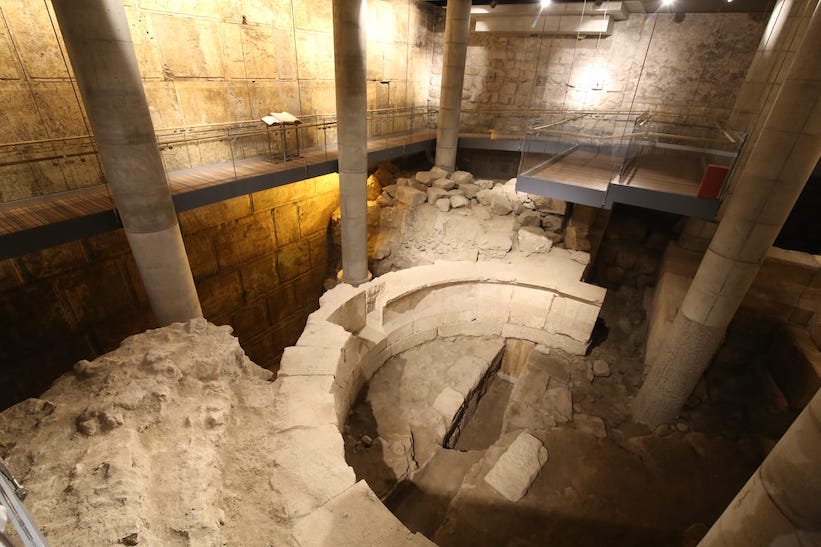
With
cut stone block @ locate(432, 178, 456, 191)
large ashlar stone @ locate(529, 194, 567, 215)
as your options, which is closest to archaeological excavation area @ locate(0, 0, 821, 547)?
large ashlar stone @ locate(529, 194, 567, 215)

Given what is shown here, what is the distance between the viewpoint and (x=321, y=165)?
26.3ft

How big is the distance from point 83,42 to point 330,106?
6.51 metres

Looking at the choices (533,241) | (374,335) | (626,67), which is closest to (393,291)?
(374,335)

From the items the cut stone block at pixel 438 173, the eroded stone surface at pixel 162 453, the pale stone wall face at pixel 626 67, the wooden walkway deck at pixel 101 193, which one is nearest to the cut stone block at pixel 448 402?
the eroded stone surface at pixel 162 453

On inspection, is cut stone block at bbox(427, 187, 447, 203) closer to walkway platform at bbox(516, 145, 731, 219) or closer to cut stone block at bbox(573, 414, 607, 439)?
walkway platform at bbox(516, 145, 731, 219)

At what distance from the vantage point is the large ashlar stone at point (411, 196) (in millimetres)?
9336

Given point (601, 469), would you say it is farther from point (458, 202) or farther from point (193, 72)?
point (193, 72)

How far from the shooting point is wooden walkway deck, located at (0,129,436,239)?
5.11m

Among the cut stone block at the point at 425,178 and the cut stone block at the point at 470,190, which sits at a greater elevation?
the cut stone block at the point at 425,178

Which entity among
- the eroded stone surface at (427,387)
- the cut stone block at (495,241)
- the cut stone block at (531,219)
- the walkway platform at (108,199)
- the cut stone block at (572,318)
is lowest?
the eroded stone surface at (427,387)

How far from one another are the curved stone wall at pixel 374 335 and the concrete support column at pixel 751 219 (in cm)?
160

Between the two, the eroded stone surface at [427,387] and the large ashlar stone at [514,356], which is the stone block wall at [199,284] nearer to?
the eroded stone surface at [427,387]

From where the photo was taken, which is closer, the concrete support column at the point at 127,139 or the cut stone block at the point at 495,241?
the concrete support column at the point at 127,139

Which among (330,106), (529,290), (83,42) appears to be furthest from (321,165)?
(529,290)
